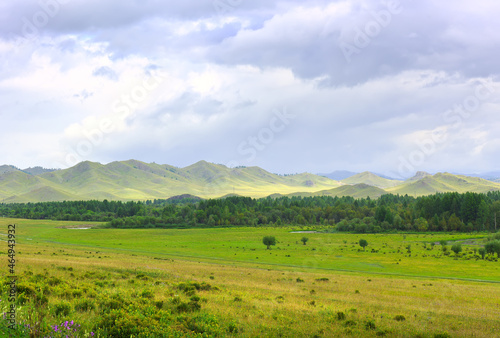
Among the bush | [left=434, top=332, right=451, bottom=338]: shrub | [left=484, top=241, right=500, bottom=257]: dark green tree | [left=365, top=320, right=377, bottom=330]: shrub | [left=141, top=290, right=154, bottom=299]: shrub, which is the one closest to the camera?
[left=434, top=332, right=451, bottom=338]: shrub

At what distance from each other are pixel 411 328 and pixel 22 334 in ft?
55.5

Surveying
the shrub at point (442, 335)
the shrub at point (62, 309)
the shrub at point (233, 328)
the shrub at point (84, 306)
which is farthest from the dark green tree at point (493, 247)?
the shrub at point (62, 309)

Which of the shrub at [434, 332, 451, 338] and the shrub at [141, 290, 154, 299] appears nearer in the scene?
the shrub at [434, 332, 451, 338]

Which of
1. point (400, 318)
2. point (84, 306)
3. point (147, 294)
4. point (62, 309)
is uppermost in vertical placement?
point (62, 309)

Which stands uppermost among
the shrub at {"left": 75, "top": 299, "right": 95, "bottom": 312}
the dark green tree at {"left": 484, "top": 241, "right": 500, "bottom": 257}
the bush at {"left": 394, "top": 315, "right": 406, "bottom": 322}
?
the shrub at {"left": 75, "top": 299, "right": 95, "bottom": 312}

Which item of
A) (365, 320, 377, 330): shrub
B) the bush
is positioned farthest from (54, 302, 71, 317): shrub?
the bush

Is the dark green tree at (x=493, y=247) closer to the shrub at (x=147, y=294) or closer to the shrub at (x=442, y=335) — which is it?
the shrub at (x=442, y=335)

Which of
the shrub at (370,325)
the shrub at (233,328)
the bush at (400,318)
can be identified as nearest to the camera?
the shrub at (233,328)

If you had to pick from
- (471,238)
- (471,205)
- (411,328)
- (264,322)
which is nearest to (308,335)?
(264,322)

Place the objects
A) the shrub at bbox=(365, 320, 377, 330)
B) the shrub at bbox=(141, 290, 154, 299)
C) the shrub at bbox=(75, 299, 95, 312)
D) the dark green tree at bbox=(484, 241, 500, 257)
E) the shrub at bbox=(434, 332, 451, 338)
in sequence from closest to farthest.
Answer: the shrub at bbox=(434, 332, 451, 338) → the shrub at bbox=(75, 299, 95, 312) → the shrub at bbox=(365, 320, 377, 330) → the shrub at bbox=(141, 290, 154, 299) → the dark green tree at bbox=(484, 241, 500, 257)

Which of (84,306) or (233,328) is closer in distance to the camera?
(233,328)

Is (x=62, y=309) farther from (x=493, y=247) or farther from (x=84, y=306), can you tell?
(x=493, y=247)

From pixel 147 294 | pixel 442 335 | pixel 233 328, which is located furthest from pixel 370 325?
pixel 147 294

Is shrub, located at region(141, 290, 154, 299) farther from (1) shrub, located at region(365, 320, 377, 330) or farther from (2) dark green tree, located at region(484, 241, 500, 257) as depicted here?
(2) dark green tree, located at region(484, 241, 500, 257)
